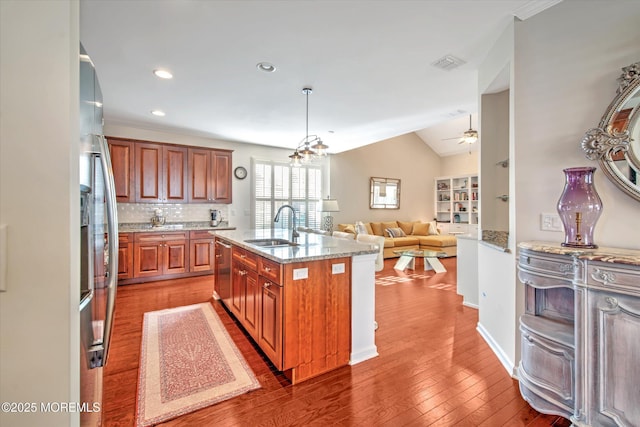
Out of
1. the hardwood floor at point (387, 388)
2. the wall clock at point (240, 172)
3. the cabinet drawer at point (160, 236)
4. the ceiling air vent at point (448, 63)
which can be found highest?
the ceiling air vent at point (448, 63)

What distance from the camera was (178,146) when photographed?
5031 millimetres

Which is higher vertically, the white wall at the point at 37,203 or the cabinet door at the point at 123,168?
the cabinet door at the point at 123,168

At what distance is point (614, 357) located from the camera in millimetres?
1414

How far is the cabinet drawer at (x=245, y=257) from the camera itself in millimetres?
2409

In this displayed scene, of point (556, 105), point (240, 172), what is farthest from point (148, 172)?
point (556, 105)

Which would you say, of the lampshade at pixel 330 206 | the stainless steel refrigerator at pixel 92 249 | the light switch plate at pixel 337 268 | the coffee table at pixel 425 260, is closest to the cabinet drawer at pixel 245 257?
the light switch plate at pixel 337 268

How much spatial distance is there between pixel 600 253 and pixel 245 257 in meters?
2.47

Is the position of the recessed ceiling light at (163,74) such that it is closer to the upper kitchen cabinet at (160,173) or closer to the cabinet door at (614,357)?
the upper kitchen cabinet at (160,173)

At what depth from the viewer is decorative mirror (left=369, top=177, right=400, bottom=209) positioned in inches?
317

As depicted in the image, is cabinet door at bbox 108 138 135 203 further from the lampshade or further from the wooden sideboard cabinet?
the wooden sideboard cabinet

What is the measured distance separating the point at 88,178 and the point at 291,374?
1.76 meters

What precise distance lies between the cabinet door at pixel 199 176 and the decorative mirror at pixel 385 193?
4453mm

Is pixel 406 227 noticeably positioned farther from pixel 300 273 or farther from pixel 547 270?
pixel 300 273

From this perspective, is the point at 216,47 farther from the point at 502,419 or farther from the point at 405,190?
the point at 405,190
